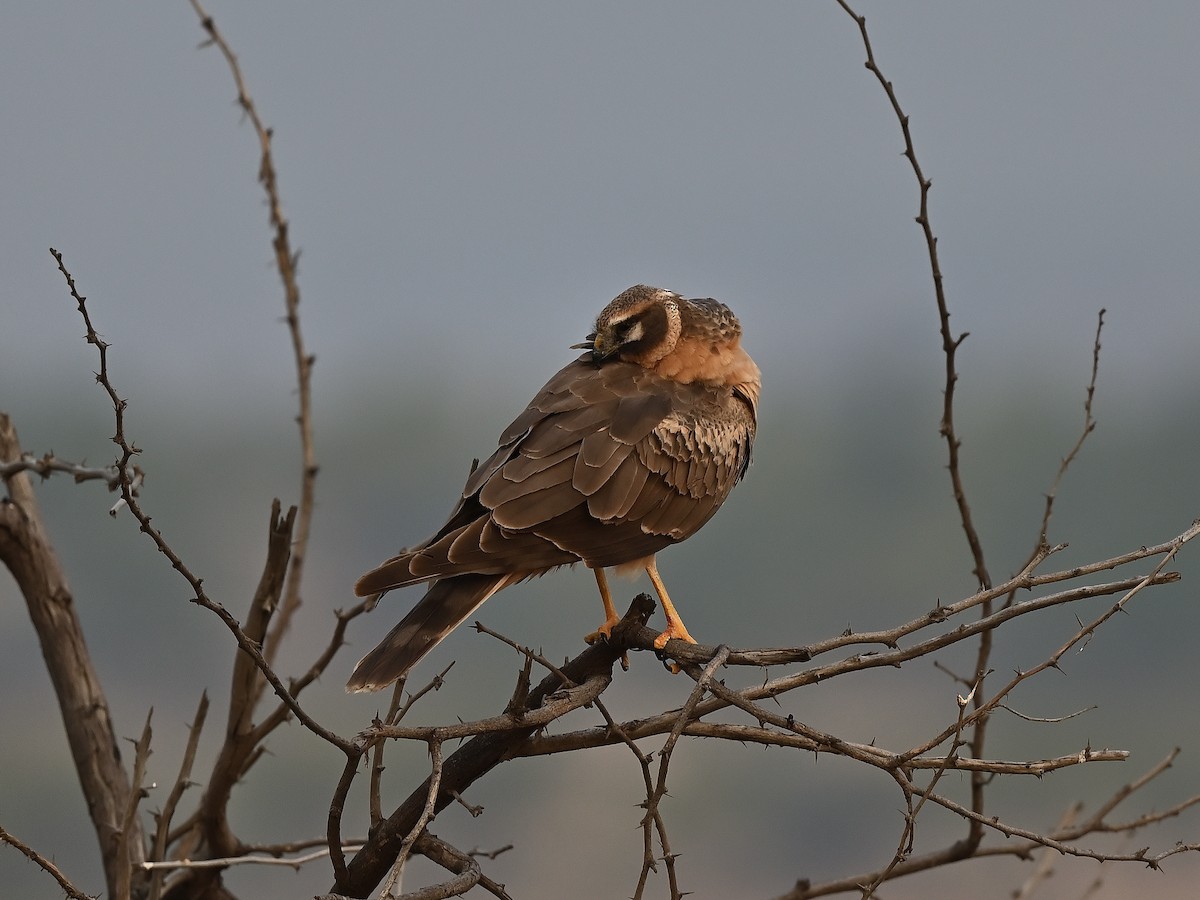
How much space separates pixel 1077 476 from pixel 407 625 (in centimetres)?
1764

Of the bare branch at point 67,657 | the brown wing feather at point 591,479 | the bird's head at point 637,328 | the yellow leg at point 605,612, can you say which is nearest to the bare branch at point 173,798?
the bare branch at point 67,657

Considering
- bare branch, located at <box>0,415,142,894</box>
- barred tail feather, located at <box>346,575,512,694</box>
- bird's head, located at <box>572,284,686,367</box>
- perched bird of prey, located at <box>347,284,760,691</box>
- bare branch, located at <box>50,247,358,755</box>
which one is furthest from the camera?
bird's head, located at <box>572,284,686,367</box>

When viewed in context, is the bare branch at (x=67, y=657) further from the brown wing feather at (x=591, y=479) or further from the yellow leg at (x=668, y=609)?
the yellow leg at (x=668, y=609)

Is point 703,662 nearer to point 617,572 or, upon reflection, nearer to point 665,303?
point 617,572

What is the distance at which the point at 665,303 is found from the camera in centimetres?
485

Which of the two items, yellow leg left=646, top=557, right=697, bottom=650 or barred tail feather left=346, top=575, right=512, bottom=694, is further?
yellow leg left=646, top=557, right=697, bottom=650

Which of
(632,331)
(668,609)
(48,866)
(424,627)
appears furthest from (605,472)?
(48,866)

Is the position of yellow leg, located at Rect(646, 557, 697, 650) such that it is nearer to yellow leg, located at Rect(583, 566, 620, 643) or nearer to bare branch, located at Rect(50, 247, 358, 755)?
yellow leg, located at Rect(583, 566, 620, 643)

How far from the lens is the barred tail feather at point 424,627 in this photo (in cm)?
374

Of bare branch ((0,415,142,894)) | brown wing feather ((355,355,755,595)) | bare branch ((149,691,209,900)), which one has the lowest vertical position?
bare branch ((149,691,209,900))

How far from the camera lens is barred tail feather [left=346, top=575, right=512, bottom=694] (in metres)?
3.74

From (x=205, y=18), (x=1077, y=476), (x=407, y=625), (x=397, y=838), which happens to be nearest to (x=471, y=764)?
(x=397, y=838)

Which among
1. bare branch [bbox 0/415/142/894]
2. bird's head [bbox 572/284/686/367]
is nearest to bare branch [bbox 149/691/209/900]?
bare branch [bbox 0/415/142/894]

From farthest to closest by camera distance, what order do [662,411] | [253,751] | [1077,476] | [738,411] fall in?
[1077,476], [738,411], [662,411], [253,751]
